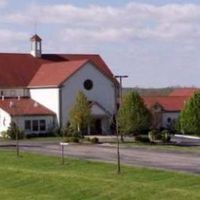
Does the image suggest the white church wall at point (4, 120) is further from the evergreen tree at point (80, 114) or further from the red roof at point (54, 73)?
the red roof at point (54, 73)

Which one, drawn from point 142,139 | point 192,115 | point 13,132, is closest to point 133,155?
point 142,139

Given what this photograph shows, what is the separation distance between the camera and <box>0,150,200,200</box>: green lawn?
28233 millimetres

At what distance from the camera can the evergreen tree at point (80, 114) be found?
71.2 meters

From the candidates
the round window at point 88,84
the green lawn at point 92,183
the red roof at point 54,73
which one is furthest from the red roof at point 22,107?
the green lawn at point 92,183

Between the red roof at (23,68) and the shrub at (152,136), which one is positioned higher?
the red roof at (23,68)

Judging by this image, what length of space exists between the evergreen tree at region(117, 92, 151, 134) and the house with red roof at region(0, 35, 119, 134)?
27.5 feet

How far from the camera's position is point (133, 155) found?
4741 cm

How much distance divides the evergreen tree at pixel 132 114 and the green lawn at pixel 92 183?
2599cm

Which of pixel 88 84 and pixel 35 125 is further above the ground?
pixel 88 84

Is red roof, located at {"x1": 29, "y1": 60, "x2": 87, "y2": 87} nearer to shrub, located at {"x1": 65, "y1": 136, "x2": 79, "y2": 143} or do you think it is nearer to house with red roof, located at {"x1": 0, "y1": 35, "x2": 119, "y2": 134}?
house with red roof, located at {"x1": 0, "y1": 35, "x2": 119, "y2": 134}

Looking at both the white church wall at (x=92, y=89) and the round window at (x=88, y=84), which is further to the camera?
the round window at (x=88, y=84)

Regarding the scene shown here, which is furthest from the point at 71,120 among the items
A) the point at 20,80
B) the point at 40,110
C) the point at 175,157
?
the point at 175,157

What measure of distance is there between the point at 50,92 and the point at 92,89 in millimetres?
4556

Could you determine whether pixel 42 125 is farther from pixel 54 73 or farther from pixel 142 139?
pixel 142 139
